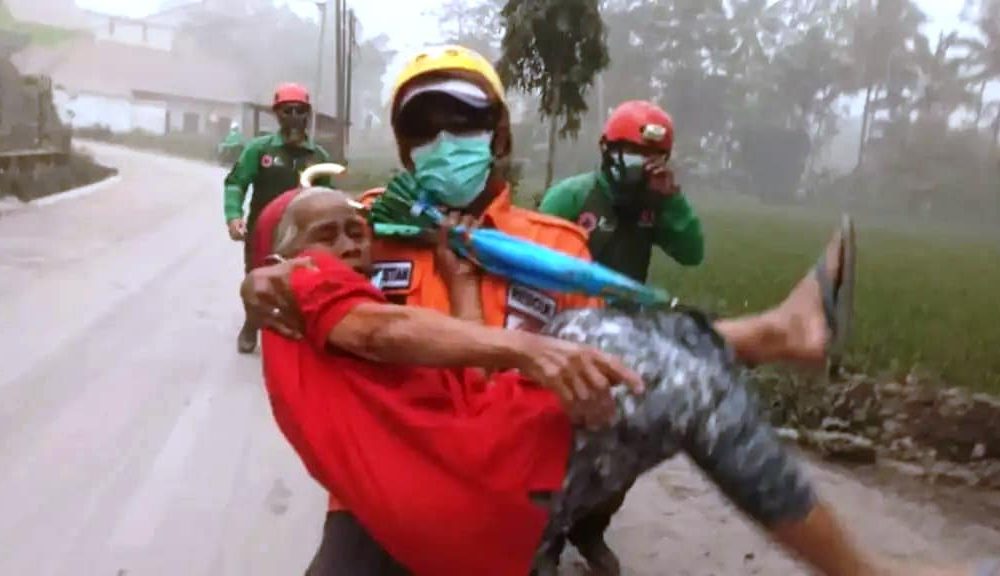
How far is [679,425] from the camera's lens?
1871 mm

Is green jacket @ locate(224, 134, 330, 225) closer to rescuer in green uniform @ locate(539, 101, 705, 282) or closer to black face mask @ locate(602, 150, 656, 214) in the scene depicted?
rescuer in green uniform @ locate(539, 101, 705, 282)

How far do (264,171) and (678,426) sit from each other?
6.43 m

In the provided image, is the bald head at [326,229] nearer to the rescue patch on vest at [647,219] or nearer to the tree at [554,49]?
the rescue patch on vest at [647,219]

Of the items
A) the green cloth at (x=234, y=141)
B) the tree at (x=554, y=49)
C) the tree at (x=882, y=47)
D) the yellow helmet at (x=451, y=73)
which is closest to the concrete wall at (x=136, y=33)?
the green cloth at (x=234, y=141)

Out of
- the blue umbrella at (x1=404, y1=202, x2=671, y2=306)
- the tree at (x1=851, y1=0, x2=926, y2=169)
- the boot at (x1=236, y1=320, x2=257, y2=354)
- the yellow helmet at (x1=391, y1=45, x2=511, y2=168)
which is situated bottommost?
the boot at (x1=236, y1=320, x2=257, y2=354)

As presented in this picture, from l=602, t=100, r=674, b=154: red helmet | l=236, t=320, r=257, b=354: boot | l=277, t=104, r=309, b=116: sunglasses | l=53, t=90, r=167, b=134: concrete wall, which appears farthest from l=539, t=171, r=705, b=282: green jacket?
l=53, t=90, r=167, b=134: concrete wall

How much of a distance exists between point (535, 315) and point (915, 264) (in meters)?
5.40

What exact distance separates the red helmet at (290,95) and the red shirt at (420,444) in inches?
237

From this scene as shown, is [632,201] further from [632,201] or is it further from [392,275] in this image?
[392,275]

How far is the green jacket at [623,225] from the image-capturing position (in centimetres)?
456

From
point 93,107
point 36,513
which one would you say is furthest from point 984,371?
point 93,107

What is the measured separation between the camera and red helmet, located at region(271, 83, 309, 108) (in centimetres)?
787

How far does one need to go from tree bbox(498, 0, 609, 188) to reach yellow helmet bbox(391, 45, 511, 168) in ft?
21.1

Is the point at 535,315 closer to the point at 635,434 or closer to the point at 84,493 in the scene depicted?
the point at 635,434
